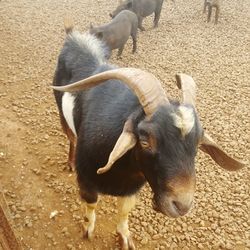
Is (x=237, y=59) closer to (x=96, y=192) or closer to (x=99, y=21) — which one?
(x=99, y=21)

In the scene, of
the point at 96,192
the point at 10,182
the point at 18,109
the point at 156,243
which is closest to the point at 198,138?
the point at 96,192

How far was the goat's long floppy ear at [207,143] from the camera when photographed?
8.33ft

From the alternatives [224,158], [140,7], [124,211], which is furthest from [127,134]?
[140,7]

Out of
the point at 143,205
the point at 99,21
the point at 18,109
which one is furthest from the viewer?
the point at 99,21

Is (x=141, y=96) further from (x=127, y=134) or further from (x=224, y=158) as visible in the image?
(x=224, y=158)

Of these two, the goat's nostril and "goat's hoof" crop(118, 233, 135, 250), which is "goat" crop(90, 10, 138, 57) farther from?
the goat's nostril

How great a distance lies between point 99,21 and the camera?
912cm

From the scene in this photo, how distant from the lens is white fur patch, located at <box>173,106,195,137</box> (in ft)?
7.17

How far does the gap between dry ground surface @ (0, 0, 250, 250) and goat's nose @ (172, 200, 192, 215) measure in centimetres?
169

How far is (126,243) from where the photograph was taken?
368 centimetres

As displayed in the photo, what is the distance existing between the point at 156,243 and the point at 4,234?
1.78 meters

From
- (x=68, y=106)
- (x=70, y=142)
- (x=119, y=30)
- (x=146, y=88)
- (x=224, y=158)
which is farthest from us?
(x=119, y=30)

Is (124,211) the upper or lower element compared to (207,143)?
lower

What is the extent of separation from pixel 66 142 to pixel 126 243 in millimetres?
1767
